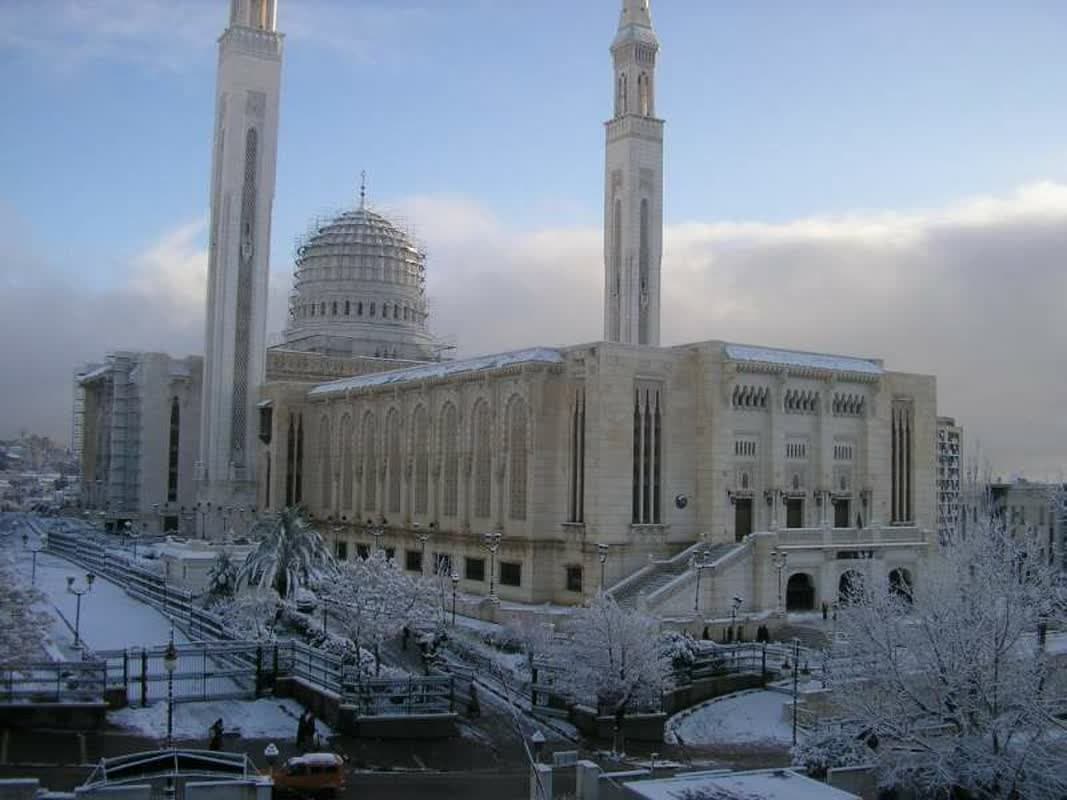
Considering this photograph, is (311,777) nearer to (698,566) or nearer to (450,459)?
(698,566)

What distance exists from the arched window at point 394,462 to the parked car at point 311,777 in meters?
43.1

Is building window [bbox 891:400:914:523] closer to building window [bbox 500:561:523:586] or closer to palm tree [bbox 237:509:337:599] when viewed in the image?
building window [bbox 500:561:523:586]

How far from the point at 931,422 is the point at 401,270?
47624 millimetres

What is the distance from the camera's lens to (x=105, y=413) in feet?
310

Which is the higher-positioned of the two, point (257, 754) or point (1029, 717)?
point (1029, 717)

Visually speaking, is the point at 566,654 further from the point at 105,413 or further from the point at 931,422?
the point at 105,413

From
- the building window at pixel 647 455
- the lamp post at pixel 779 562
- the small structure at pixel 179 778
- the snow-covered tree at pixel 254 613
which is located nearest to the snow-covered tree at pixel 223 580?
the snow-covered tree at pixel 254 613

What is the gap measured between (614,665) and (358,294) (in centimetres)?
6579

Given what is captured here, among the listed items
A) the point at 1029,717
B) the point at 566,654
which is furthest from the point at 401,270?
the point at 1029,717

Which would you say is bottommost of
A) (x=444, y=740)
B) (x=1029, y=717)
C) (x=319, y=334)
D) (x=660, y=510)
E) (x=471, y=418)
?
(x=444, y=740)

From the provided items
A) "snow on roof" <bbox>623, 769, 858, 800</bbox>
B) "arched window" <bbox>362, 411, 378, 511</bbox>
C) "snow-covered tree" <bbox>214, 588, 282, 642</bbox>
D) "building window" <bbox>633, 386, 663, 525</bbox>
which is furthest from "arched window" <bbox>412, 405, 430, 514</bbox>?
"snow on roof" <bbox>623, 769, 858, 800</bbox>

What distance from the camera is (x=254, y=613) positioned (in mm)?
38406

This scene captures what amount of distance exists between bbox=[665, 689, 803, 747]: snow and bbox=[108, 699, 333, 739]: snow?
10.5m

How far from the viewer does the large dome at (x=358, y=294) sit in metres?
93.9
